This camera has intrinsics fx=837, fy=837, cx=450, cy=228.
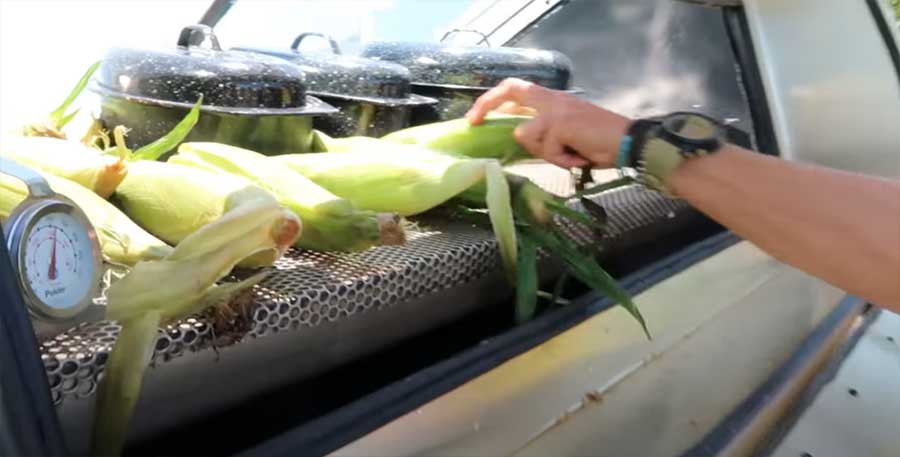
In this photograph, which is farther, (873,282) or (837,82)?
(837,82)

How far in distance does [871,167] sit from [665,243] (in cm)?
75

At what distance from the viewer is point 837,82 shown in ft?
4.97

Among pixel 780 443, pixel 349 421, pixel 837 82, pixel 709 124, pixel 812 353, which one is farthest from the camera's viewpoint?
pixel 837 82

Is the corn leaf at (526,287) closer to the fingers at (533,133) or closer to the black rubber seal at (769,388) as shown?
the fingers at (533,133)

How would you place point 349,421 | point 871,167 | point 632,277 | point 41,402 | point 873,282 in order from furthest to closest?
point 871,167 → point 632,277 → point 873,282 → point 349,421 → point 41,402

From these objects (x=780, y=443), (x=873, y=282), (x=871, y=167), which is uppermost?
(x=873, y=282)

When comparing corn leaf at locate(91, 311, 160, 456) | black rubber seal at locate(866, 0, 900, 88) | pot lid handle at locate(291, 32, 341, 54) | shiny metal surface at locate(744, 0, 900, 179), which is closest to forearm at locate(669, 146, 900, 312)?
corn leaf at locate(91, 311, 160, 456)

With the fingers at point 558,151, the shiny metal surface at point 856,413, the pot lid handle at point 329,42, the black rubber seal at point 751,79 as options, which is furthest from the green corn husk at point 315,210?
the black rubber seal at point 751,79

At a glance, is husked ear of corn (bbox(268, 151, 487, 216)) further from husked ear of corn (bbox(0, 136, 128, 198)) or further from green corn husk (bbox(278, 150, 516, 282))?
husked ear of corn (bbox(0, 136, 128, 198))

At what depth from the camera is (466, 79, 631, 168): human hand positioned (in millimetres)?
788

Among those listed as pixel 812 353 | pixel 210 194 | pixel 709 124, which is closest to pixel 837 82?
pixel 812 353

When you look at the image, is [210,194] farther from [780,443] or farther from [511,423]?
[780,443]

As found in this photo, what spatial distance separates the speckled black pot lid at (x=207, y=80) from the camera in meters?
0.76

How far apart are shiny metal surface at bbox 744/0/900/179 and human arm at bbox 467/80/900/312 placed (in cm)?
71
